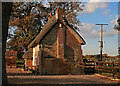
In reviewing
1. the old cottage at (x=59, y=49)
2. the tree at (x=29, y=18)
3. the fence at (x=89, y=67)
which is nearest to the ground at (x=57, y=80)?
the old cottage at (x=59, y=49)

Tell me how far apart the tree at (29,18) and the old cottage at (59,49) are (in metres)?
9.53

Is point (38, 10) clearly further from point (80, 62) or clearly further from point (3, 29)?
point (3, 29)

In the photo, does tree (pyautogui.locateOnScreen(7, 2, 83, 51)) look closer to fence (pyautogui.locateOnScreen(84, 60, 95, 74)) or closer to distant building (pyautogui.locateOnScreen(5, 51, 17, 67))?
distant building (pyautogui.locateOnScreen(5, 51, 17, 67))

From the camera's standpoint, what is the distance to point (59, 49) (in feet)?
72.5

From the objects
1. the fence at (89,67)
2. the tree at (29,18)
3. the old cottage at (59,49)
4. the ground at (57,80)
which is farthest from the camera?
the tree at (29,18)

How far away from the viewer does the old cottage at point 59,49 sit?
21172 millimetres

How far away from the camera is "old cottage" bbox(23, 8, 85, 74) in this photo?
69.5ft

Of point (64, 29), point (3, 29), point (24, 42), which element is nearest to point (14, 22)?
point (24, 42)

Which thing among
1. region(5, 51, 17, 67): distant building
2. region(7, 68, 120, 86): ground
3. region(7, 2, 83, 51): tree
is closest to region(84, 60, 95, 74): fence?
region(7, 68, 120, 86): ground

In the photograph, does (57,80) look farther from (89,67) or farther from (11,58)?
(11,58)

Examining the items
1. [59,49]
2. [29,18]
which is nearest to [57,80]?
[59,49]

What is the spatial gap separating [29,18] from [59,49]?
1176cm

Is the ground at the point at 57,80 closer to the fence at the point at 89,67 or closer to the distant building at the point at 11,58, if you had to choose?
the fence at the point at 89,67

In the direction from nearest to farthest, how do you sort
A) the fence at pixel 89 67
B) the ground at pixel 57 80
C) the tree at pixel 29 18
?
1. the ground at pixel 57 80
2. the fence at pixel 89 67
3. the tree at pixel 29 18
